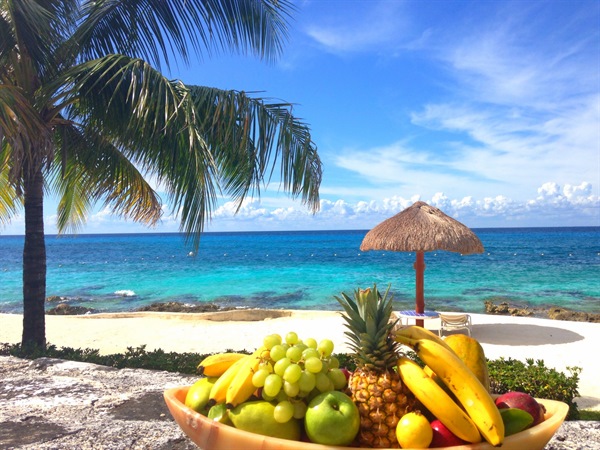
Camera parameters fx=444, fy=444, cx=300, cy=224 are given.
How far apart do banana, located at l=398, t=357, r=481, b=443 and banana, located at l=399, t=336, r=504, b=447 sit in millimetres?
33

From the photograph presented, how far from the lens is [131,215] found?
9289 mm

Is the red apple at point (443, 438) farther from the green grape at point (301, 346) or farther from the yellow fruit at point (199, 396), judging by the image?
the yellow fruit at point (199, 396)

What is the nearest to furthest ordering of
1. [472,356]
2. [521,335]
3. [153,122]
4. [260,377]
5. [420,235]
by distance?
[260,377] → [472,356] → [153,122] → [420,235] → [521,335]

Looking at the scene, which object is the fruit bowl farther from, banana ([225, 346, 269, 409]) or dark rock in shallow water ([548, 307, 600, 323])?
dark rock in shallow water ([548, 307, 600, 323])

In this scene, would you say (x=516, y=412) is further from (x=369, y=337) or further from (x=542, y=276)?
(x=542, y=276)

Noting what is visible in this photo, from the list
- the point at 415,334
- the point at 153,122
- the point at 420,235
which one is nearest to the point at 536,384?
the point at 415,334

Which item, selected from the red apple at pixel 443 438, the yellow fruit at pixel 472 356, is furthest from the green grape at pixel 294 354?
A: the yellow fruit at pixel 472 356

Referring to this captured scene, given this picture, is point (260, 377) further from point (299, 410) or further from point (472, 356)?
point (472, 356)

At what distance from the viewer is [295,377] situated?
1611mm

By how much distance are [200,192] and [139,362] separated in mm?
2101

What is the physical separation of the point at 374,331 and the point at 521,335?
10.1m

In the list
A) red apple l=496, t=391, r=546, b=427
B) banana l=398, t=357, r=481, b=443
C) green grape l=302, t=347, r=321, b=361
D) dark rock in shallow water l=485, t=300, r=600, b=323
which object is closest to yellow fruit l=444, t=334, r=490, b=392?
red apple l=496, t=391, r=546, b=427

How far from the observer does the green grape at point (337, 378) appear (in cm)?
176

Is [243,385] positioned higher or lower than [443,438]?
higher
